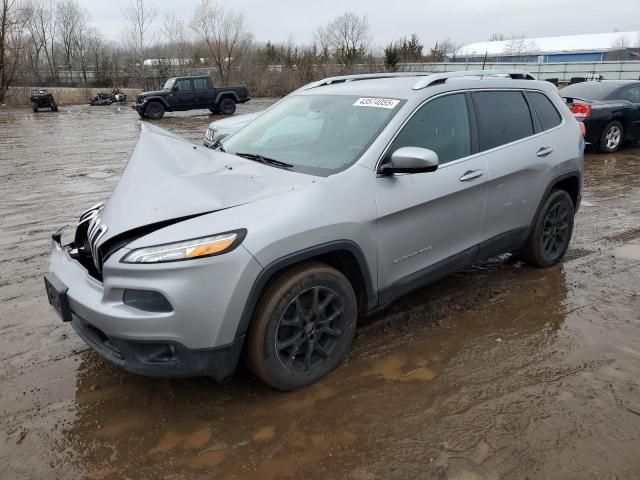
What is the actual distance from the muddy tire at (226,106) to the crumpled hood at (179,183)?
68.7 ft

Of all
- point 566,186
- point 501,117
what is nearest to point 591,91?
point 566,186

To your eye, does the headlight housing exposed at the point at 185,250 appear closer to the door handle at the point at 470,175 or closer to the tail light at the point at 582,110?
the door handle at the point at 470,175

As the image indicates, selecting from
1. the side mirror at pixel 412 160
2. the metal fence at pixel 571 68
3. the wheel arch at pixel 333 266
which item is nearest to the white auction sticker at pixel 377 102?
the side mirror at pixel 412 160

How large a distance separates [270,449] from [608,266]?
12.6 feet

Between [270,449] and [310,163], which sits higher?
[310,163]

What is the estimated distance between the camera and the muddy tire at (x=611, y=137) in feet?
36.1

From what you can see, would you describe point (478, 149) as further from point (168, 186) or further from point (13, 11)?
point (13, 11)

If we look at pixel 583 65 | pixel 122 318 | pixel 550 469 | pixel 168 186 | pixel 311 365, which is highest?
pixel 583 65

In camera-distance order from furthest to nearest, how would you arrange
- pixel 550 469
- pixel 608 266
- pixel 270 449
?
pixel 608 266, pixel 270 449, pixel 550 469

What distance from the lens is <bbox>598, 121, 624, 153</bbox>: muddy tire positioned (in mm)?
11008

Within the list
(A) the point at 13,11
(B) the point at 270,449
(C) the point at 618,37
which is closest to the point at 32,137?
(B) the point at 270,449

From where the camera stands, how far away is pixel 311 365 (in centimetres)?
302

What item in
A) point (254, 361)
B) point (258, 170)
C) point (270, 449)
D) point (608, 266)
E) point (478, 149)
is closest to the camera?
point (270, 449)

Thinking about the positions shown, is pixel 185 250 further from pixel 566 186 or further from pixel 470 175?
pixel 566 186
